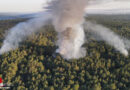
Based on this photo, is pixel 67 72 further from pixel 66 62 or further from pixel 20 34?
pixel 20 34

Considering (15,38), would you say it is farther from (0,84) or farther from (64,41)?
(0,84)

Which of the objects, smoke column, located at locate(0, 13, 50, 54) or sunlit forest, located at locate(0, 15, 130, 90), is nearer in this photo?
sunlit forest, located at locate(0, 15, 130, 90)

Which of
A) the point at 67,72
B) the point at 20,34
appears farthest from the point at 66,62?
the point at 20,34

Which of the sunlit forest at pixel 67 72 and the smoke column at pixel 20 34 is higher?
the smoke column at pixel 20 34

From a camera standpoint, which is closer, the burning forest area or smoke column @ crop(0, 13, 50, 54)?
the burning forest area

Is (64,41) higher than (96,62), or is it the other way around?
(64,41)

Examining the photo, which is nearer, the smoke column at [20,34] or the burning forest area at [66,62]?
the burning forest area at [66,62]

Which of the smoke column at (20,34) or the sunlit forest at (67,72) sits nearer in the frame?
the sunlit forest at (67,72)

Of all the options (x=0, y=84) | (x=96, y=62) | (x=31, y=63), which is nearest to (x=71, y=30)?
(x=96, y=62)

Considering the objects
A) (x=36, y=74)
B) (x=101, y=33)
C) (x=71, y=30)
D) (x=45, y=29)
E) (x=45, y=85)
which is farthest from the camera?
(x=45, y=29)

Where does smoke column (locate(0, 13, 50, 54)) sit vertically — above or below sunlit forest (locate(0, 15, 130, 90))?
above

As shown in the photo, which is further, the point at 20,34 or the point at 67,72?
the point at 20,34
